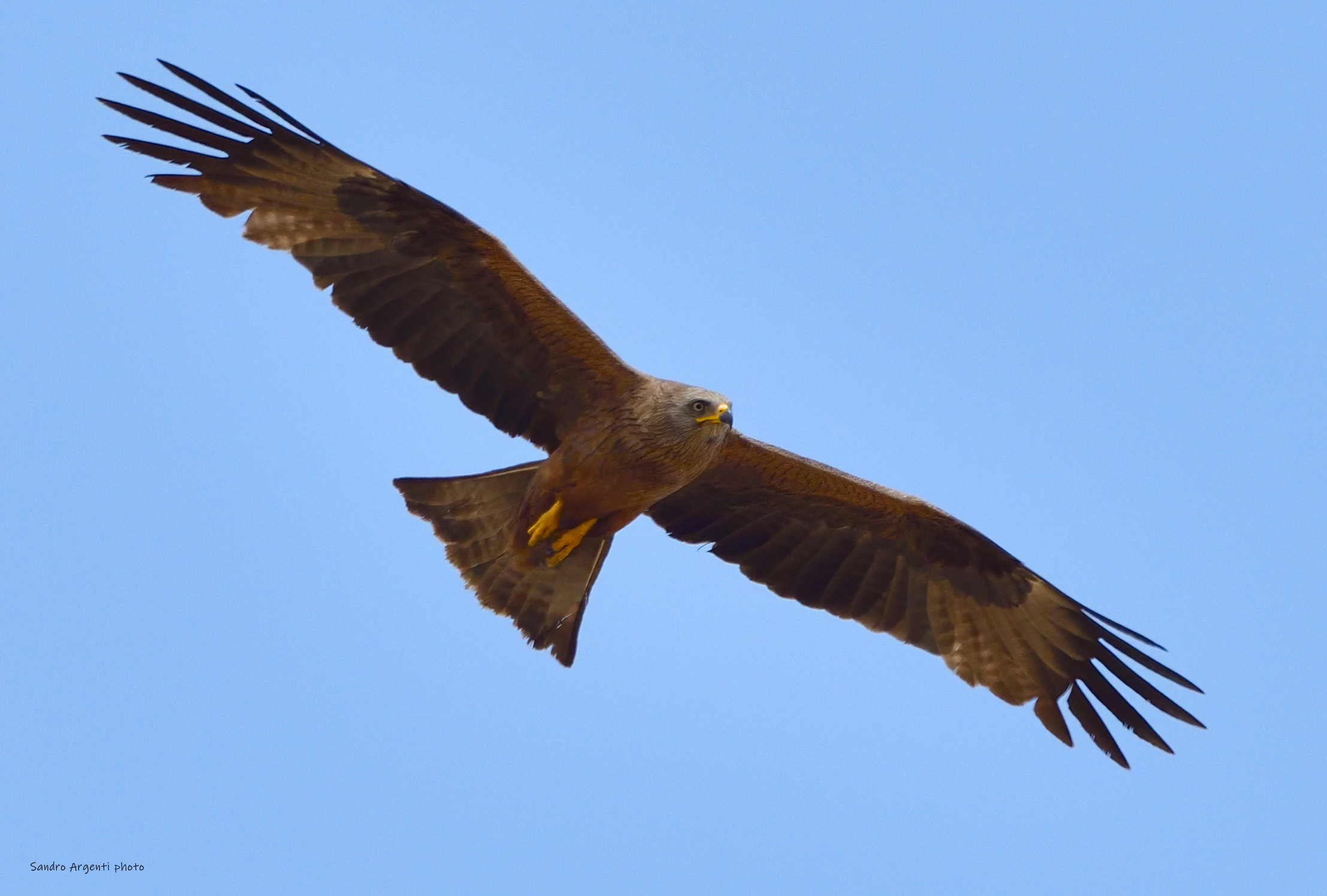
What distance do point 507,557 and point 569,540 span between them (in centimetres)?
44

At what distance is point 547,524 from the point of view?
9281 mm

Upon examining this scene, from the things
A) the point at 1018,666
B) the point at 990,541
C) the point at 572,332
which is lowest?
the point at 1018,666

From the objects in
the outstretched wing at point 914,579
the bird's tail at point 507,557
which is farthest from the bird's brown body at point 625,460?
the outstretched wing at point 914,579

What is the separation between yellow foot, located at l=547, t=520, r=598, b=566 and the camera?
944 cm

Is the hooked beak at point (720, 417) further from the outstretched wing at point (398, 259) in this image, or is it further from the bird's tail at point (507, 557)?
the bird's tail at point (507, 557)

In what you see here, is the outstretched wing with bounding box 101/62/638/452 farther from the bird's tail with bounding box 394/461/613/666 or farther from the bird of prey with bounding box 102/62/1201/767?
the bird's tail with bounding box 394/461/613/666

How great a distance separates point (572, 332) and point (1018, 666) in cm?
397

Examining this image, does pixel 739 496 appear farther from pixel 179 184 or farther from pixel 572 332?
pixel 179 184

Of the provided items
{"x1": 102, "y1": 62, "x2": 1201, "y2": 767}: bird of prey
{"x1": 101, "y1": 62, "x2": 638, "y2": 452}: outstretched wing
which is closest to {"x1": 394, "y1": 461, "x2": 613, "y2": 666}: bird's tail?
{"x1": 102, "y1": 62, "x2": 1201, "y2": 767}: bird of prey

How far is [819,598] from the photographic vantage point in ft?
34.2

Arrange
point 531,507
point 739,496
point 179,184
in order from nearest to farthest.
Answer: point 179,184 < point 531,507 < point 739,496

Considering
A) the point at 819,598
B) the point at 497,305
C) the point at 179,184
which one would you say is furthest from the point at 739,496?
the point at 179,184

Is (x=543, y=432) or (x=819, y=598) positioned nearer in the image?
(x=543, y=432)

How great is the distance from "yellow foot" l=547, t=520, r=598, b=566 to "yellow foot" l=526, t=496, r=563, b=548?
0.10 m
